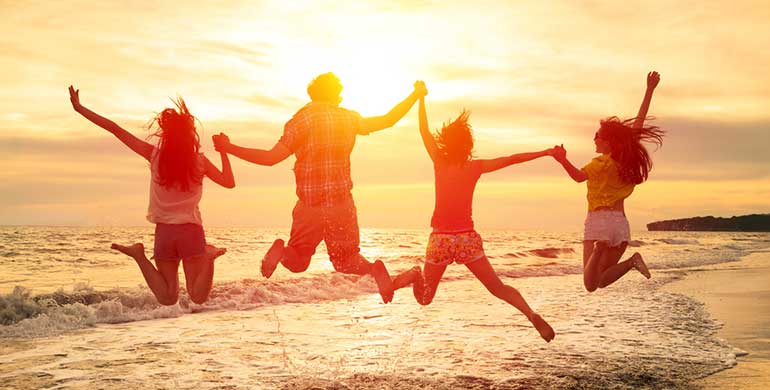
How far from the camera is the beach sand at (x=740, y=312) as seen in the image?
1001cm

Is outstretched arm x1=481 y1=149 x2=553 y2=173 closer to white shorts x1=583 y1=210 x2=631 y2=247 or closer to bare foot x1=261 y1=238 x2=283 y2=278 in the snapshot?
white shorts x1=583 y1=210 x2=631 y2=247

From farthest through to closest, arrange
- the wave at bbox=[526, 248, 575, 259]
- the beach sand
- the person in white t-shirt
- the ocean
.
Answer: the wave at bbox=[526, 248, 575, 259], the ocean, the beach sand, the person in white t-shirt

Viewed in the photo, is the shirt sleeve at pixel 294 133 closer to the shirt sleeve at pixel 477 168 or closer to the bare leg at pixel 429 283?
the shirt sleeve at pixel 477 168

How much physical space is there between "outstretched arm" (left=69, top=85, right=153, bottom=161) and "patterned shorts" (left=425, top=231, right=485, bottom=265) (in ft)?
11.1

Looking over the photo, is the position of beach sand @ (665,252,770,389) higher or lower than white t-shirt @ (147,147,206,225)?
lower

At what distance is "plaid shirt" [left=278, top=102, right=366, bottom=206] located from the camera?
7.64m

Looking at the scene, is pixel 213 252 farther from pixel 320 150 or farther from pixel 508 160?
pixel 508 160

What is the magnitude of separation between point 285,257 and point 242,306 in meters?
11.2

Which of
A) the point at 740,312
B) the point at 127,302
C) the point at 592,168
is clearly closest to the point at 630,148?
the point at 592,168

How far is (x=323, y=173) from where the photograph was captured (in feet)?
25.2

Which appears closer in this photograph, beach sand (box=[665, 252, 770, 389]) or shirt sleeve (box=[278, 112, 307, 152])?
shirt sleeve (box=[278, 112, 307, 152])

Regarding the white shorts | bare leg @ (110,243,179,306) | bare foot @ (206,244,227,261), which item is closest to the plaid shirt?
bare foot @ (206,244,227,261)

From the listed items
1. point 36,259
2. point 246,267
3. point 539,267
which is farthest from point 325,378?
point 36,259

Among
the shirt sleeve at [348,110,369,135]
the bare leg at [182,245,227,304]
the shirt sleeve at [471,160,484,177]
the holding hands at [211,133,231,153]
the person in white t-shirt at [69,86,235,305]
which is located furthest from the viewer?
the shirt sleeve at [471,160,484,177]
